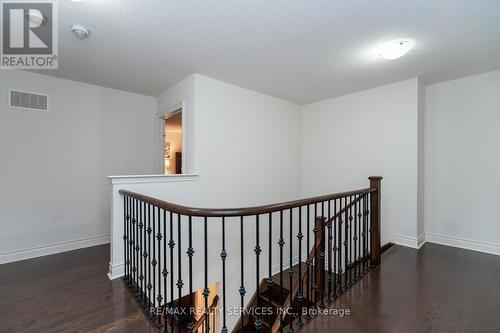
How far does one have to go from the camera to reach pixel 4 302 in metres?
2.01

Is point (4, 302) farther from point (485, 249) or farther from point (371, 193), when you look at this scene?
point (485, 249)

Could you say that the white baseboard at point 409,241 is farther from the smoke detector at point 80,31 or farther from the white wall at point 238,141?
the smoke detector at point 80,31

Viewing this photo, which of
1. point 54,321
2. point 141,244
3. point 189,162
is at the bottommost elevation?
point 54,321

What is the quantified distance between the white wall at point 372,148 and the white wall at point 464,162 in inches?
20.9

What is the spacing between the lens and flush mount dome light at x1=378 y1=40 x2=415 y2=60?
2.31 meters

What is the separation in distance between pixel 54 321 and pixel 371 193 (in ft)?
10.6

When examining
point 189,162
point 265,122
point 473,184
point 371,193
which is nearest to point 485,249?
point 473,184

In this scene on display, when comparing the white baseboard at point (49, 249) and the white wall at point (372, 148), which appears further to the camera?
the white wall at point (372, 148)

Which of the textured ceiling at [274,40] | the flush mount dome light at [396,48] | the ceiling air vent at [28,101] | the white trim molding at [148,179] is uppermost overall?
the textured ceiling at [274,40]

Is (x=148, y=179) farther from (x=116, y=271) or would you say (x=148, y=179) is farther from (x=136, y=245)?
(x=116, y=271)

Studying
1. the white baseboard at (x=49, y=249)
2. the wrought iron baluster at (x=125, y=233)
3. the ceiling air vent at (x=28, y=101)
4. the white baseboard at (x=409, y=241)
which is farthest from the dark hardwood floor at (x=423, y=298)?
the ceiling air vent at (x=28, y=101)

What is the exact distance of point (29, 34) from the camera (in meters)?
2.15

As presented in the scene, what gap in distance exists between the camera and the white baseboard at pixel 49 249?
2.84 m

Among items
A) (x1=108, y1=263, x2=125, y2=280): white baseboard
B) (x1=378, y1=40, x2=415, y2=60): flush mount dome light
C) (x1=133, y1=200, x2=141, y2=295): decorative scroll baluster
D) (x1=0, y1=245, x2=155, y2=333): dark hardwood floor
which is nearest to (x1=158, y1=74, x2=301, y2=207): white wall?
(x1=133, y1=200, x2=141, y2=295): decorative scroll baluster
